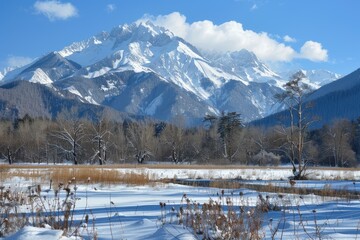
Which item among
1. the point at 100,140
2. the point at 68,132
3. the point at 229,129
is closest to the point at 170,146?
the point at 229,129

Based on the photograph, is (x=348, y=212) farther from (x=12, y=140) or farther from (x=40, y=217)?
(x=12, y=140)

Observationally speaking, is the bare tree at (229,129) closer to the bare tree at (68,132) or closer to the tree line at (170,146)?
the tree line at (170,146)

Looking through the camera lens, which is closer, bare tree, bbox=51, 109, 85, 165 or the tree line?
bare tree, bbox=51, 109, 85, 165

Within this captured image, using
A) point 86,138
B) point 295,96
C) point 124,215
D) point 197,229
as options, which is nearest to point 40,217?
point 124,215

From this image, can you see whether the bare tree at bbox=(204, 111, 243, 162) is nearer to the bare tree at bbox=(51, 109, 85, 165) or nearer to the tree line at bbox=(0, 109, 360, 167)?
the tree line at bbox=(0, 109, 360, 167)

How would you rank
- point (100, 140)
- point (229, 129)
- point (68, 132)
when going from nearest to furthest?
point (100, 140) → point (68, 132) → point (229, 129)

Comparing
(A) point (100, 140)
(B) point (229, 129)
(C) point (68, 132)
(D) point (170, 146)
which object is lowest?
(D) point (170, 146)

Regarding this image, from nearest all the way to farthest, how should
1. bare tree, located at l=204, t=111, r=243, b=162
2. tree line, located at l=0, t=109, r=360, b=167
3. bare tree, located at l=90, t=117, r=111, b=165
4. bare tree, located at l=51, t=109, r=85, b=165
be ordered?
bare tree, located at l=90, t=117, r=111, b=165, bare tree, located at l=51, t=109, r=85, b=165, tree line, located at l=0, t=109, r=360, b=167, bare tree, located at l=204, t=111, r=243, b=162

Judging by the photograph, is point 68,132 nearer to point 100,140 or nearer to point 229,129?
point 100,140

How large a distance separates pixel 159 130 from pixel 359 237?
273ft

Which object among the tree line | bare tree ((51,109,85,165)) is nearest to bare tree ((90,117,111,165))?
the tree line

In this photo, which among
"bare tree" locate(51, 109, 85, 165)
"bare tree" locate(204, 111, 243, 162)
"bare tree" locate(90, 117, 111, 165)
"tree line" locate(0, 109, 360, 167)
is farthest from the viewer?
"bare tree" locate(204, 111, 243, 162)

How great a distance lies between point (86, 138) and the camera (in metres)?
69.4

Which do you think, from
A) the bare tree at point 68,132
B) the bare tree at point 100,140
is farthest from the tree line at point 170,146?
the bare tree at point 100,140
